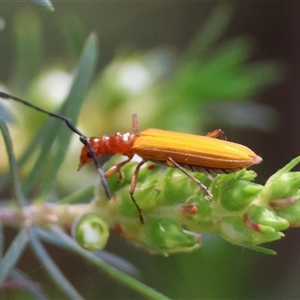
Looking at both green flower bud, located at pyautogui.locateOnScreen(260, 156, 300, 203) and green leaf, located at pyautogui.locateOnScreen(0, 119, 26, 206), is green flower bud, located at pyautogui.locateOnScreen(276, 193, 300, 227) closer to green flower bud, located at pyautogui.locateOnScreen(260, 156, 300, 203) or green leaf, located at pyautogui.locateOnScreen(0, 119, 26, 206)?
Result: green flower bud, located at pyautogui.locateOnScreen(260, 156, 300, 203)

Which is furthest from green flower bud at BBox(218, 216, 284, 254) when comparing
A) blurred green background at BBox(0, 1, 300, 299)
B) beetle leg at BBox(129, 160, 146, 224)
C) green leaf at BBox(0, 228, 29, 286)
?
blurred green background at BBox(0, 1, 300, 299)

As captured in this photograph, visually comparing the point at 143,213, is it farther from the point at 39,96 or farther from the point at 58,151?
the point at 39,96

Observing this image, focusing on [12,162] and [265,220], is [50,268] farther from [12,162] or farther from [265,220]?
[265,220]

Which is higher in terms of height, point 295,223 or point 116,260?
point 295,223

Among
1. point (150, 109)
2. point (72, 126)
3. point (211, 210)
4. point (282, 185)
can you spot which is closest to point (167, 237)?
point (211, 210)

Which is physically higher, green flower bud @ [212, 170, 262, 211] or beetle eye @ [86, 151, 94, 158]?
green flower bud @ [212, 170, 262, 211]

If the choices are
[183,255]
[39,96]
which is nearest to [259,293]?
[183,255]

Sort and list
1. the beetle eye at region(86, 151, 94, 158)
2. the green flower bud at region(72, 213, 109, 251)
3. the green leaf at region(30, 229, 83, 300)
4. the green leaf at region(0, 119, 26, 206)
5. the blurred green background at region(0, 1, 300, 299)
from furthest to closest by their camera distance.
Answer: the blurred green background at region(0, 1, 300, 299) < the beetle eye at region(86, 151, 94, 158) < the green leaf at region(30, 229, 83, 300) < the green flower bud at region(72, 213, 109, 251) < the green leaf at region(0, 119, 26, 206)

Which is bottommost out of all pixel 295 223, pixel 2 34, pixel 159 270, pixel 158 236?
pixel 159 270
